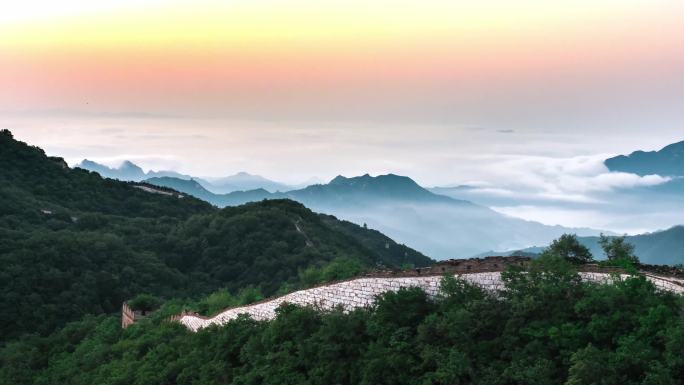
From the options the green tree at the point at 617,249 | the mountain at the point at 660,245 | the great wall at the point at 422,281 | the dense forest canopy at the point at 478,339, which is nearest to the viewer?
the dense forest canopy at the point at 478,339

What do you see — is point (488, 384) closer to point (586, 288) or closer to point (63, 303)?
point (586, 288)

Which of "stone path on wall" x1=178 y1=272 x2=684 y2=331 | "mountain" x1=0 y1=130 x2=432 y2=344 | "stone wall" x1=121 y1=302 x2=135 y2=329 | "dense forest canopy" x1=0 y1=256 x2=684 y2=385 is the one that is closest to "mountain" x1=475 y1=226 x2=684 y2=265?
"mountain" x1=0 y1=130 x2=432 y2=344

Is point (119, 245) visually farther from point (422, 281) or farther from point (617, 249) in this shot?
point (617, 249)

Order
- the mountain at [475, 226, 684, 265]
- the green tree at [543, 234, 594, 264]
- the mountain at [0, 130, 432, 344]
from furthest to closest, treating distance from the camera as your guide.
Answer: the mountain at [475, 226, 684, 265], the mountain at [0, 130, 432, 344], the green tree at [543, 234, 594, 264]

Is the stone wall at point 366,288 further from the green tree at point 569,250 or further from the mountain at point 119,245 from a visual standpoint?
the mountain at point 119,245

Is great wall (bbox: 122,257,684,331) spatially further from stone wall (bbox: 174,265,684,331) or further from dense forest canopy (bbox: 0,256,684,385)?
dense forest canopy (bbox: 0,256,684,385)

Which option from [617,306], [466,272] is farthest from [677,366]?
[466,272]

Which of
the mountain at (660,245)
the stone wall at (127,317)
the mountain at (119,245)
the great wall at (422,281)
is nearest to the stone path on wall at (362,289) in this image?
the great wall at (422,281)

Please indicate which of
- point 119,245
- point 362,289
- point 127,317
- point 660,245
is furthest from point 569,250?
point 660,245
